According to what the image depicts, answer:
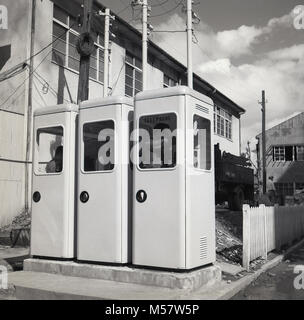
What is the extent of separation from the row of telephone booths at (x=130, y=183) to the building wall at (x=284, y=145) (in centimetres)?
3999

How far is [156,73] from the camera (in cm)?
2497

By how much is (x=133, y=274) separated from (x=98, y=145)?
2.15 metres

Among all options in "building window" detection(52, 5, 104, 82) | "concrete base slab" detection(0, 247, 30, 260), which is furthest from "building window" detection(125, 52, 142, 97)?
"concrete base slab" detection(0, 247, 30, 260)

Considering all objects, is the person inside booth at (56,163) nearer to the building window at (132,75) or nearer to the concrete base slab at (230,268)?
the concrete base slab at (230,268)

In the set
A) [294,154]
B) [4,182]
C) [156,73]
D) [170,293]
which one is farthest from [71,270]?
[294,154]

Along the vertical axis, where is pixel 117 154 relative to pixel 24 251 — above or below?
above

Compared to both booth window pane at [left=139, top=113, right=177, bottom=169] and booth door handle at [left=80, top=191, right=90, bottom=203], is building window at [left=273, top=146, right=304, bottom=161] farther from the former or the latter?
booth door handle at [left=80, top=191, right=90, bottom=203]

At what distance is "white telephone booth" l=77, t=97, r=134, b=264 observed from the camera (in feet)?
21.8

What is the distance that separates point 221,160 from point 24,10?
951 centimetres

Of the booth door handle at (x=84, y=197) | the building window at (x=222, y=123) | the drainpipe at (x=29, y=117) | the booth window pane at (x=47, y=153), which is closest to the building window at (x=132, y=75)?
the drainpipe at (x=29, y=117)

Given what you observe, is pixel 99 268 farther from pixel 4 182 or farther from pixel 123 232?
pixel 4 182

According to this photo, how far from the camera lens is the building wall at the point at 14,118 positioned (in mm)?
13727

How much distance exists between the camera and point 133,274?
6.37m

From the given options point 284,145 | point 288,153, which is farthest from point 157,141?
point 284,145
